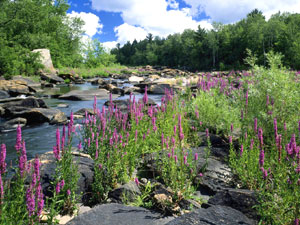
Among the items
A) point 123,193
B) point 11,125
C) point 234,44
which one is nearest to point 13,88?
point 11,125

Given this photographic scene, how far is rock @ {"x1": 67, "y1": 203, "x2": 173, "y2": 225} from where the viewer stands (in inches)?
116

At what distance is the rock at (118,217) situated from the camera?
9.69 ft

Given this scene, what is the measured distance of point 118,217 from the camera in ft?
10.1

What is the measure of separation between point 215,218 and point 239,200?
65 centimetres

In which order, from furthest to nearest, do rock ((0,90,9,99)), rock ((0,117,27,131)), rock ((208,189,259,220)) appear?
rock ((0,90,9,99)) < rock ((0,117,27,131)) < rock ((208,189,259,220))

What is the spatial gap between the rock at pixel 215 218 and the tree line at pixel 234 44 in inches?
1310

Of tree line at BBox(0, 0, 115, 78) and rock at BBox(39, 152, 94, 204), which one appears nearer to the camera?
rock at BBox(39, 152, 94, 204)

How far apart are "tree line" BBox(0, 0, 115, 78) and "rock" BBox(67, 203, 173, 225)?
21680 mm

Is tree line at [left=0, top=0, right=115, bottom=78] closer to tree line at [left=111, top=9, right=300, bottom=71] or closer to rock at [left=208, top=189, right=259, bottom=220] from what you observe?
rock at [left=208, top=189, right=259, bottom=220]

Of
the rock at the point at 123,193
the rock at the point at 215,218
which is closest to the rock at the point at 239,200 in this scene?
the rock at the point at 215,218

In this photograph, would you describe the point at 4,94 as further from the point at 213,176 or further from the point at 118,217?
the point at 118,217

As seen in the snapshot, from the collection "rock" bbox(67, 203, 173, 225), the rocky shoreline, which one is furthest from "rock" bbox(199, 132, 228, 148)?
"rock" bbox(67, 203, 173, 225)

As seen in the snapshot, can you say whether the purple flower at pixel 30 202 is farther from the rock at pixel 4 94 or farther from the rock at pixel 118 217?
the rock at pixel 4 94

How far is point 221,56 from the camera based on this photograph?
7669 cm
